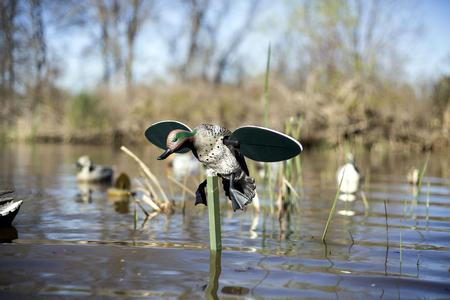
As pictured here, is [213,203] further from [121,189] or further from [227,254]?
[121,189]

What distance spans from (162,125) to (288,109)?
1696cm

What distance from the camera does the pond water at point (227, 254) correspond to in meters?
2.57

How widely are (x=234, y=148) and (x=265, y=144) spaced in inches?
5.6

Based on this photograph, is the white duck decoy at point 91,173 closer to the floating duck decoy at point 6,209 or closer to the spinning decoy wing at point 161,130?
the floating duck decoy at point 6,209

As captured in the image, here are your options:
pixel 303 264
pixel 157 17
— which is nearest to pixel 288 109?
pixel 157 17

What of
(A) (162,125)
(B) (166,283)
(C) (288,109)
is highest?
(C) (288,109)

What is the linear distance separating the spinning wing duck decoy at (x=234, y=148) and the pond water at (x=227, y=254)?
0.46 meters

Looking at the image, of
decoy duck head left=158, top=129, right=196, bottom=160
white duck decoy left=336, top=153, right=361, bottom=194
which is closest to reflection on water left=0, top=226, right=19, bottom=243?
decoy duck head left=158, top=129, right=196, bottom=160

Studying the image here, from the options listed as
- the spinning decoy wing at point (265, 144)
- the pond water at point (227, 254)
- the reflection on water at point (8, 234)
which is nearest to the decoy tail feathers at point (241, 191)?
the spinning decoy wing at point (265, 144)

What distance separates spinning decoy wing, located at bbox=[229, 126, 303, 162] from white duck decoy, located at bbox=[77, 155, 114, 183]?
18.9 ft

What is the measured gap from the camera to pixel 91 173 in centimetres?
806

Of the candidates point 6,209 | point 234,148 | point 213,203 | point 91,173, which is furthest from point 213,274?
point 91,173

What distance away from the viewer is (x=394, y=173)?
34.2 ft

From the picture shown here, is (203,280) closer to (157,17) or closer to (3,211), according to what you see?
(3,211)
